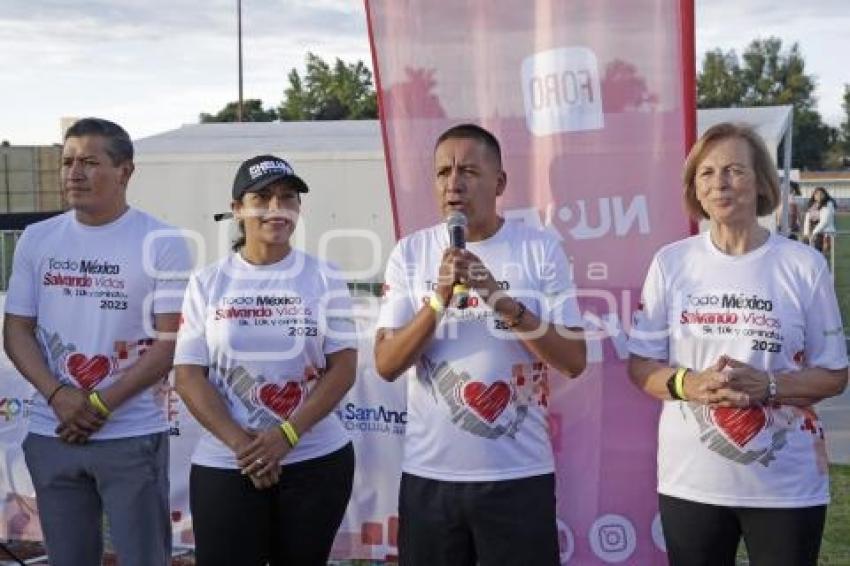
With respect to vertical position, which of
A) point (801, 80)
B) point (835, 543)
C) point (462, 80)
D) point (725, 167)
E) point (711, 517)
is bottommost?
point (835, 543)

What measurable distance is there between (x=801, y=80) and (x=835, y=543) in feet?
261

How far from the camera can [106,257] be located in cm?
371

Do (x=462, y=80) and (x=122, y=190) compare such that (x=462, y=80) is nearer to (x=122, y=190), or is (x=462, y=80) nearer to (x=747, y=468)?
(x=122, y=190)

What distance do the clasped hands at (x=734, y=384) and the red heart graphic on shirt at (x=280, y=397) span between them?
1258mm

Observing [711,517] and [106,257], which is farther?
[106,257]

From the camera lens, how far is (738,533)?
3205mm

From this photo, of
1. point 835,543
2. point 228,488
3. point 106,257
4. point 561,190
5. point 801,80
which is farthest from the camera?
point 801,80

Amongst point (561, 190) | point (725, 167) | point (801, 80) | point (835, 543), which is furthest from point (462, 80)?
point (801, 80)

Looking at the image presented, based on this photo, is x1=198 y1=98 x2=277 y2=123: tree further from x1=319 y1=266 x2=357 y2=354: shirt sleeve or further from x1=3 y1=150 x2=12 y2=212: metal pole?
x1=319 y1=266 x2=357 y2=354: shirt sleeve

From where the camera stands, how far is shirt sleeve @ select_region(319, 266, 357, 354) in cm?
353

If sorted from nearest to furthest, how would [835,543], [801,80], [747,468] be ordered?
[747,468] → [835,543] → [801,80]

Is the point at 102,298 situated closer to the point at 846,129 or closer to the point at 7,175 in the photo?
the point at 7,175

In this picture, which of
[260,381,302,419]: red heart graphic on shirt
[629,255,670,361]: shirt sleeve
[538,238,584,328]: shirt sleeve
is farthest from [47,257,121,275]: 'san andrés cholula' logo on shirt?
[629,255,670,361]: shirt sleeve

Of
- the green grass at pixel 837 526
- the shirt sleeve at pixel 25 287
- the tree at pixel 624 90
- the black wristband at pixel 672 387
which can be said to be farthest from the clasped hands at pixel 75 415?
the green grass at pixel 837 526
